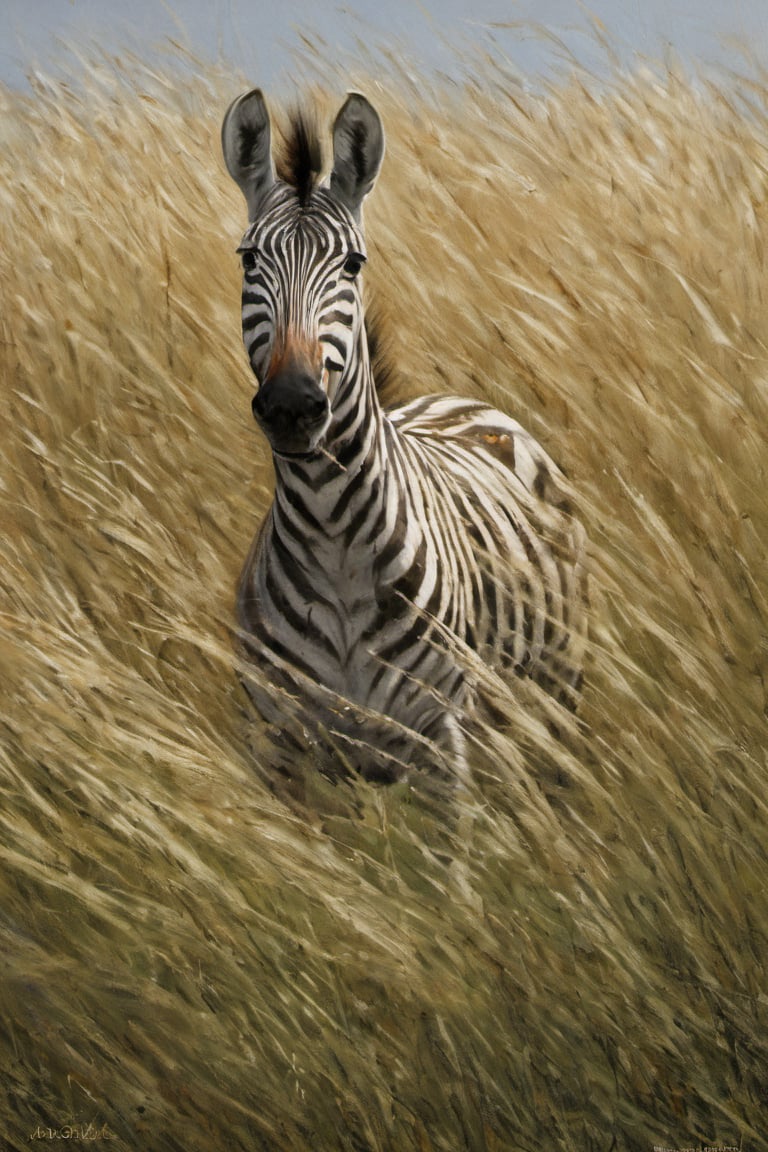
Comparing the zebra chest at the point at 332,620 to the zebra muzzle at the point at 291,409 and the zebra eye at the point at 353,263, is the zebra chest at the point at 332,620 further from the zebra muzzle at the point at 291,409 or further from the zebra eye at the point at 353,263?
the zebra eye at the point at 353,263

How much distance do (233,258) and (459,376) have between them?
870 mm

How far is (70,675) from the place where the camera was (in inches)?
73.2

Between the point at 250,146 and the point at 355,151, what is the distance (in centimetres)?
21

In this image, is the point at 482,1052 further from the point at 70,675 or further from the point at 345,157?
the point at 345,157

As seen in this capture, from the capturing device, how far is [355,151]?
244 cm

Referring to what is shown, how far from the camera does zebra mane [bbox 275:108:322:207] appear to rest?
239 centimetres

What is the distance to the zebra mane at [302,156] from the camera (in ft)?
7.84

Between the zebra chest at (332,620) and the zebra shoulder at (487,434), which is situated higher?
the zebra shoulder at (487,434)

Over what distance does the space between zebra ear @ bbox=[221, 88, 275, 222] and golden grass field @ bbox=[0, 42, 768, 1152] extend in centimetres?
50

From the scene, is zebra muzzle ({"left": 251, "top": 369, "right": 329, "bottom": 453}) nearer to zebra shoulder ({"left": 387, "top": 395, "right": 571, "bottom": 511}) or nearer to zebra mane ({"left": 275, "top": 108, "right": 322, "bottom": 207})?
zebra mane ({"left": 275, "top": 108, "right": 322, "bottom": 207})
